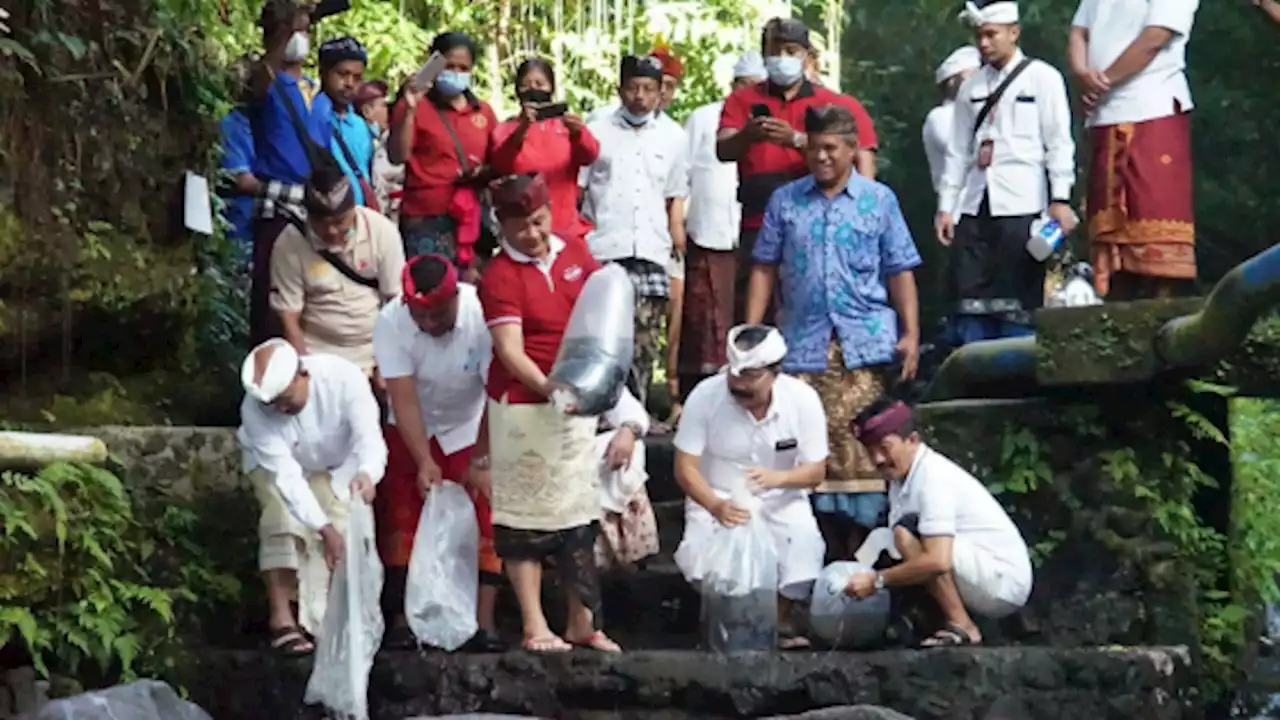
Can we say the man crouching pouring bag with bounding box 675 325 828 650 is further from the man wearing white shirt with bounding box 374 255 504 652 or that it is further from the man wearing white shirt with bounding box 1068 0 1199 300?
the man wearing white shirt with bounding box 1068 0 1199 300

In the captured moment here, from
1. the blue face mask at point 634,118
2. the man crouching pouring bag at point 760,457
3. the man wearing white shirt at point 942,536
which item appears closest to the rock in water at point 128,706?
the man crouching pouring bag at point 760,457

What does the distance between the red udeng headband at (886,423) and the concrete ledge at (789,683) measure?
2.42 ft

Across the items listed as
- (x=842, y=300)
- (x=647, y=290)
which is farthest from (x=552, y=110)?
(x=842, y=300)

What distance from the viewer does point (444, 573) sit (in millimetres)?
6602

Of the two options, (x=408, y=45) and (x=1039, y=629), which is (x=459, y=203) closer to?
(x=1039, y=629)

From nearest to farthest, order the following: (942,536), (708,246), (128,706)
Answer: (128,706) → (942,536) → (708,246)

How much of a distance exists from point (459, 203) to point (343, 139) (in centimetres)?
60

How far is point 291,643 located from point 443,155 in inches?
96.1

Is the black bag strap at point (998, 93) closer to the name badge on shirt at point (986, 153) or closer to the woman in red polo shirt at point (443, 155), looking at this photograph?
the name badge on shirt at point (986, 153)

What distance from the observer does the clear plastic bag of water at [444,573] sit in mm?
6574

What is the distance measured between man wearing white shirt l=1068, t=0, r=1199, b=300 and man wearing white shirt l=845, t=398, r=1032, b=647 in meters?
1.23

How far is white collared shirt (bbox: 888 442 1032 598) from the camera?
6.42 m

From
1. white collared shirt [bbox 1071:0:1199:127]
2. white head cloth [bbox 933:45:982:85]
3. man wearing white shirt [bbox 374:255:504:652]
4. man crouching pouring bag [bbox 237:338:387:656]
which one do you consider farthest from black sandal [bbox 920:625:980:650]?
white head cloth [bbox 933:45:982:85]

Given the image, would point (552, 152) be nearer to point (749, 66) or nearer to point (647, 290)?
point (647, 290)
